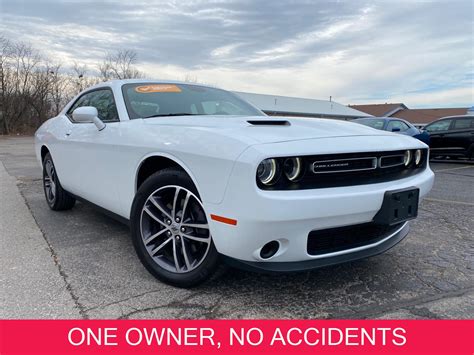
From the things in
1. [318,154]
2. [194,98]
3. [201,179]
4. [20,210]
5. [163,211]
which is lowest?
[20,210]

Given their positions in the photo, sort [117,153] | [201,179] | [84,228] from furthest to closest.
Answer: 1. [84,228]
2. [117,153]
3. [201,179]

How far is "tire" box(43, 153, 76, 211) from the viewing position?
14.2 feet

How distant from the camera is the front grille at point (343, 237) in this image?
2146 mm

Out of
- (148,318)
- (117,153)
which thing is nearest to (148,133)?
(117,153)

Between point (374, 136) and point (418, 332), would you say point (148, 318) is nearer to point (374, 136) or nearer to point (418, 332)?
point (418, 332)

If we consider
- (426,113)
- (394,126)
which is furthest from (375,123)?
(426,113)

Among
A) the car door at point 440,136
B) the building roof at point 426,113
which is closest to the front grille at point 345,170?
the car door at point 440,136

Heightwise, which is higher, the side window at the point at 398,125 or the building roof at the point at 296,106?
the building roof at the point at 296,106

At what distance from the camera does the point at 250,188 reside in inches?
75.4

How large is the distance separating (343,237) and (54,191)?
355cm

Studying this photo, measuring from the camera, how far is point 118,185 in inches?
116

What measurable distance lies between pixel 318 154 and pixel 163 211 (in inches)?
43.0

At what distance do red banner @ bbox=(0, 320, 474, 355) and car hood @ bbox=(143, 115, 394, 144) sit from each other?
1039mm

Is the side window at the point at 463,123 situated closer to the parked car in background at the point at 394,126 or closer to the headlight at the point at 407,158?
the parked car in background at the point at 394,126
